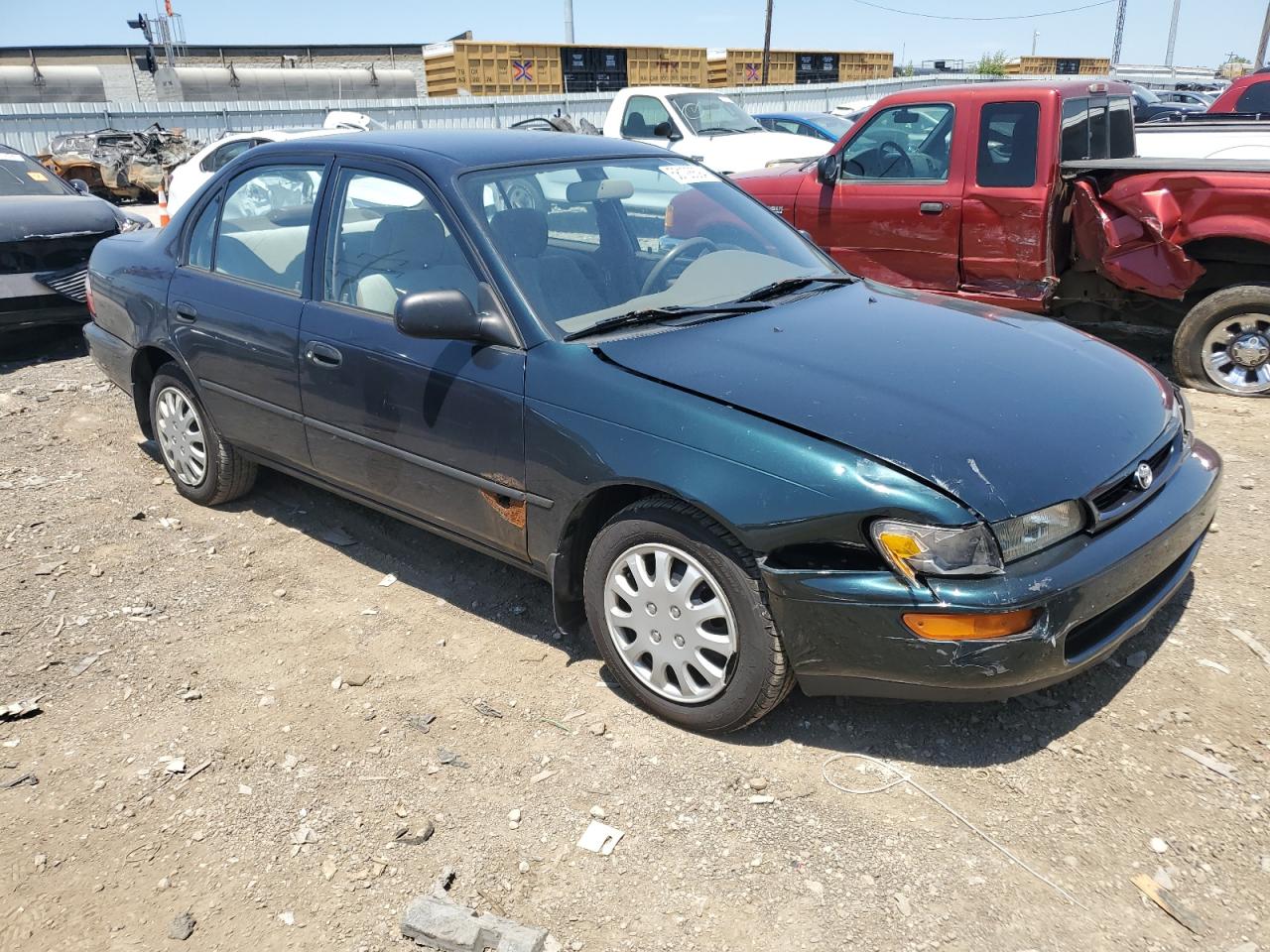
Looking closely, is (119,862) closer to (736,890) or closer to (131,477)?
(736,890)

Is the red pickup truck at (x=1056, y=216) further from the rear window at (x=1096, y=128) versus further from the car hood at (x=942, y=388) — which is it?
the car hood at (x=942, y=388)

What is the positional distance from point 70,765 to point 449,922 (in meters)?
1.48

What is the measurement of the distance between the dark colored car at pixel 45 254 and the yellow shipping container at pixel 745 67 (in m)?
36.9

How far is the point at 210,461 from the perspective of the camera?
4.86 m

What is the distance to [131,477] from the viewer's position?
217 inches

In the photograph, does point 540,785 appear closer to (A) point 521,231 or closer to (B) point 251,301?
(A) point 521,231

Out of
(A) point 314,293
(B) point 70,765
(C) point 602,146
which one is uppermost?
(C) point 602,146

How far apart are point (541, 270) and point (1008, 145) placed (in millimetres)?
4285

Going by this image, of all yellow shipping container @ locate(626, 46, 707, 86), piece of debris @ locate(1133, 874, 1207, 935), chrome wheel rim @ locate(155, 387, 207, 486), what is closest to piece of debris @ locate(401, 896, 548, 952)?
piece of debris @ locate(1133, 874, 1207, 935)

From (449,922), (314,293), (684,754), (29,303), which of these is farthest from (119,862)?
(29,303)

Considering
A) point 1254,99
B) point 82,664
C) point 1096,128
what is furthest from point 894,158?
point 1254,99

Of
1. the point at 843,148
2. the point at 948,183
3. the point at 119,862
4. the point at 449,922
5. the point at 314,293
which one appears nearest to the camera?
the point at 449,922

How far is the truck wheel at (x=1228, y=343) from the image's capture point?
605 cm

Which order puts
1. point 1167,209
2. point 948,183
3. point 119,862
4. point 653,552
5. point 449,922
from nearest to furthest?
1. point 449,922
2. point 119,862
3. point 653,552
4. point 1167,209
5. point 948,183
